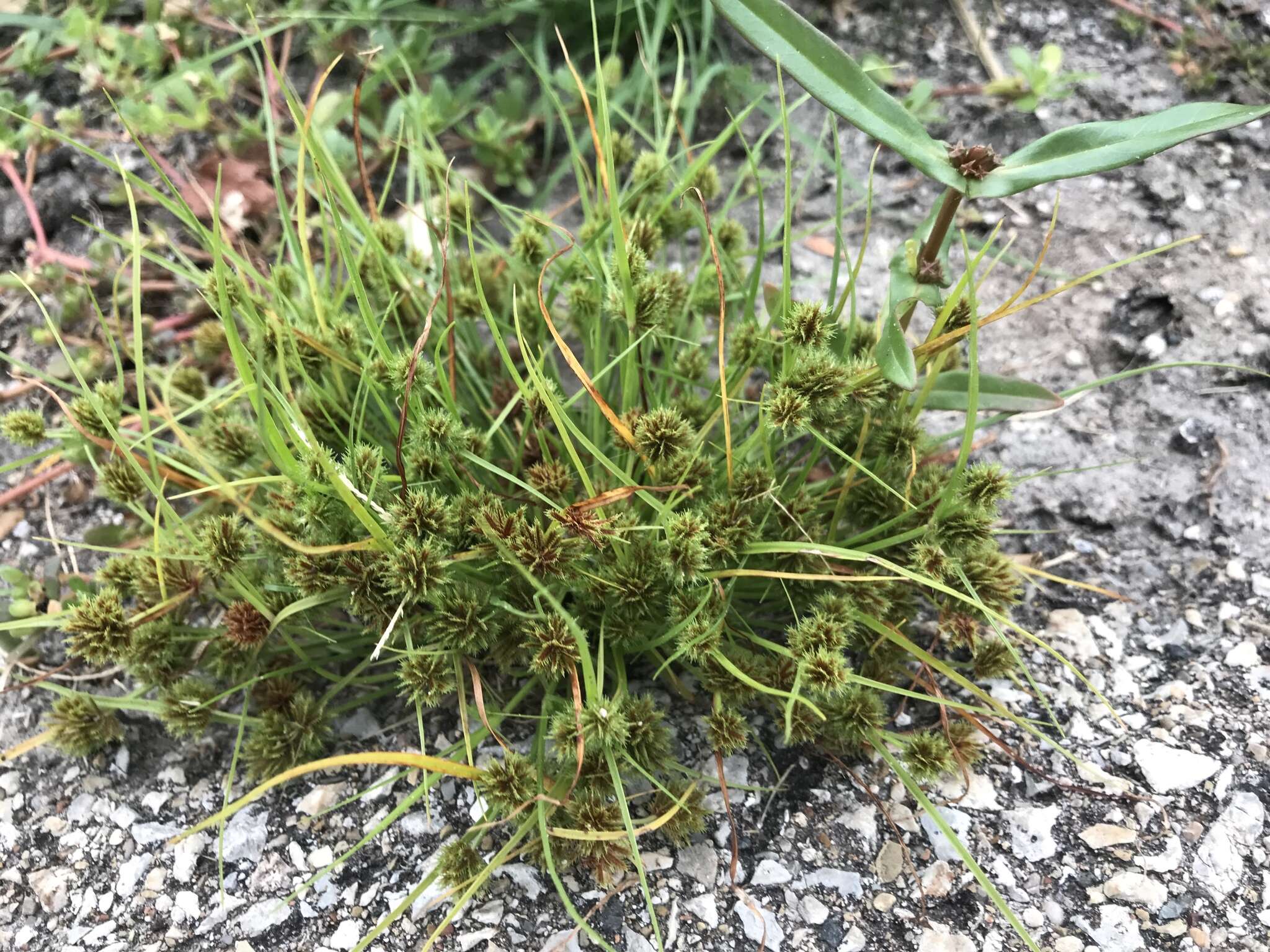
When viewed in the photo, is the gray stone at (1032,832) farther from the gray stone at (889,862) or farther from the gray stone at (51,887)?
the gray stone at (51,887)

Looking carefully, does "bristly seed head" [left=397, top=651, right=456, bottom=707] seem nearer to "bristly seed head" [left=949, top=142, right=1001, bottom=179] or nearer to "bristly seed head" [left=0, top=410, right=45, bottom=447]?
"bristly seed head" [left=0, top=410, right=45, bottom=447]

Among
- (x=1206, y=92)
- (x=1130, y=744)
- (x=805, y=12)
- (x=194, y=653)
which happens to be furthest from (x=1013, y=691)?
(x=805, y=12)

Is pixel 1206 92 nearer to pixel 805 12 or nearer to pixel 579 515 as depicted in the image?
pixel 805 12

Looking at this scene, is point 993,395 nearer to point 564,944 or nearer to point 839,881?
point 839,881

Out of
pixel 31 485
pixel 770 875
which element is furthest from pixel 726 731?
pixel 31 485

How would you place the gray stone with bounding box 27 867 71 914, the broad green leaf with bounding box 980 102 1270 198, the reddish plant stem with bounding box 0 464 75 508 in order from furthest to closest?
1. the reddish plant stem with bounding box 0 464 75 508
2. the gray stone with bounding box 27 867 71 914
3. the broad green leaf with bounding box 980 102 1270 198

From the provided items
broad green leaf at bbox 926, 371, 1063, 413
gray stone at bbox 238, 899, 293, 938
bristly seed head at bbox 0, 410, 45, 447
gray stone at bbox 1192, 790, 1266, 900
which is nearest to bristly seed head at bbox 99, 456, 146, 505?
bristly seed head at bbox 0, 410, 45, 447

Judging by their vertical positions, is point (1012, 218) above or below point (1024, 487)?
above
